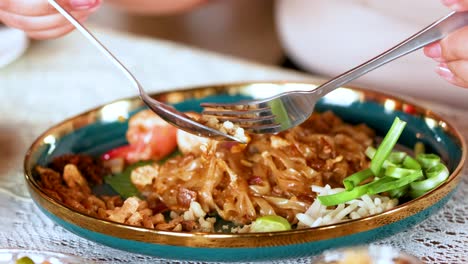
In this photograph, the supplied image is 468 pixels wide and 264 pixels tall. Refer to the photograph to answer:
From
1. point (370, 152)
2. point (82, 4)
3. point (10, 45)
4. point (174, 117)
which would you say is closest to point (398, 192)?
point (370, 152)

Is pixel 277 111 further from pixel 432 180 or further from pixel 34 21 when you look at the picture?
pixel 34 21

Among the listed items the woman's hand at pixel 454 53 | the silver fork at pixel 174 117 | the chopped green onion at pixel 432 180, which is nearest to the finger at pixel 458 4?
the woman's hand at pixel 454 53

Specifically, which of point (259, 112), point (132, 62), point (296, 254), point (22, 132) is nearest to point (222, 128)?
point (259, 112)

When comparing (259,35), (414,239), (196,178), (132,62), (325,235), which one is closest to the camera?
(325,235)

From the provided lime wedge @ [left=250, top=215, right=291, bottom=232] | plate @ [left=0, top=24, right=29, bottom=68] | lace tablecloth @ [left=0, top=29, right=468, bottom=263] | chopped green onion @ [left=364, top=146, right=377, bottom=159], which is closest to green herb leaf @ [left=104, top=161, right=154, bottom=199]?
lace tablecloth @ [left=0, top=29, right=468, bottom=263]

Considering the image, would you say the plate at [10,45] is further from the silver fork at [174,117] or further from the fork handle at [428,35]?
the fork handle at [428,35]

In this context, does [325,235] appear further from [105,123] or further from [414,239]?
[105,123]
